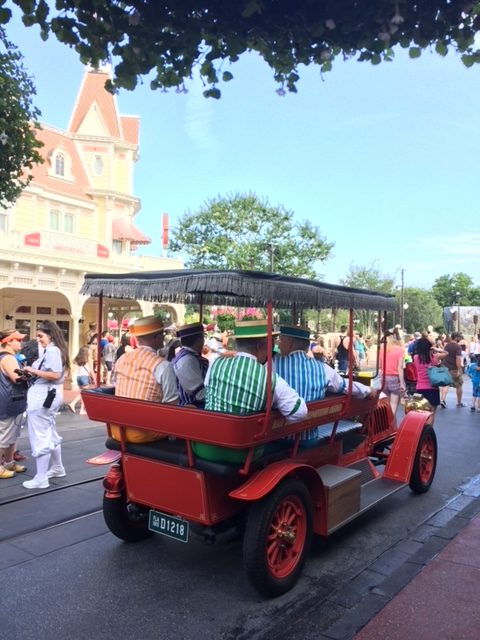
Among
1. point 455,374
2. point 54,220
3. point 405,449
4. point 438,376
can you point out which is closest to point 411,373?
point 438,376

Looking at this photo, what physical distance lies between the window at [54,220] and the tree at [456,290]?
80.4 m

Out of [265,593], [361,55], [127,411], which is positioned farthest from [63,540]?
[361,55]

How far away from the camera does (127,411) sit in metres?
3.61

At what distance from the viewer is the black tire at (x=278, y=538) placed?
3189 mm

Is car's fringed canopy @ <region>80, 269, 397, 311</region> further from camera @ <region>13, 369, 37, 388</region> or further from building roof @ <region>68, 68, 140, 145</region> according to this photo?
building roof @ <region>68, 68, 140, 145</region>

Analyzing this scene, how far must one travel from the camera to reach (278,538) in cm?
338

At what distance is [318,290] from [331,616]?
204 centimetres

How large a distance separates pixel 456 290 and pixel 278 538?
93.9 meters

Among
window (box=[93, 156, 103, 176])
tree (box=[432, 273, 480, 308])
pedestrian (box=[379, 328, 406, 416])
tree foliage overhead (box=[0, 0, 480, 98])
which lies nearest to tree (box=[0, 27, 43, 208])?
tree foliage overhead (box=[0, 0, 480, 98])

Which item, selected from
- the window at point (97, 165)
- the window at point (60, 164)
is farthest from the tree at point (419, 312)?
the window at point (60, 164)

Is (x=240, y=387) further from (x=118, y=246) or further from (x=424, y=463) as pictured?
(x=118, y=246)

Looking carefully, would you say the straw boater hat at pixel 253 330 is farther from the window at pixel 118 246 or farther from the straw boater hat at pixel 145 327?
the window at pixel 118 246

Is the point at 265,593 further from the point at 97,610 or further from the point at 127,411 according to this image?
the point at 127,411

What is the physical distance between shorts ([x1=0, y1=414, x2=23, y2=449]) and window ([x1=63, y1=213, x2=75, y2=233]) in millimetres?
16462
